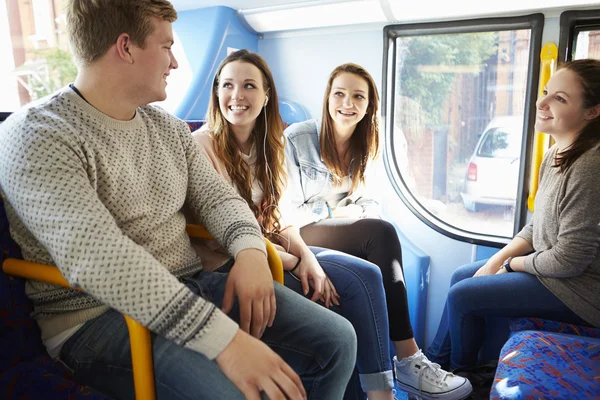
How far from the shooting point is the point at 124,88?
1347 mm

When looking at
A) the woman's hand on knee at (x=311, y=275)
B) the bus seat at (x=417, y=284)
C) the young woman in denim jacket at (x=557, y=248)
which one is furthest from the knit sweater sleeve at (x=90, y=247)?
the bus seat at (x=417, y=284)

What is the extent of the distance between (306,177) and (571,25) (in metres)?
1.44

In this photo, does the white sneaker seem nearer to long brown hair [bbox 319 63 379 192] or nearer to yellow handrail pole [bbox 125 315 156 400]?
long brown hair [bbox 319 63 379 192]

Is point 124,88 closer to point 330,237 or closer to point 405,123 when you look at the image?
point 330,237

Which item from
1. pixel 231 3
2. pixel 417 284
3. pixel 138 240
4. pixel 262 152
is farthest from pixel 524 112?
pixel 138 240

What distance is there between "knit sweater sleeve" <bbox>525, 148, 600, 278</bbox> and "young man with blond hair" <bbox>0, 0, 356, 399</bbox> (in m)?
0.97

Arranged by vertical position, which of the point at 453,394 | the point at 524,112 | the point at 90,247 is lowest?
the point at 453,394

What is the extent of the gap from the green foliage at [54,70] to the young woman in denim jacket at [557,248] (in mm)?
2171

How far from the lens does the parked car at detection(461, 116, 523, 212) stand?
2717 mm

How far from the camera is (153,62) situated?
137 cm

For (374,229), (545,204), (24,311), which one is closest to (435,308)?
(374,229)

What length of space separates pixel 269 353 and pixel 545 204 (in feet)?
4.75

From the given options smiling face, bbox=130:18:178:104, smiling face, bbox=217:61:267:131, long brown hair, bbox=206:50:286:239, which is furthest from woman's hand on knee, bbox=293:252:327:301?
smiling face, bbox=130:18:178:104

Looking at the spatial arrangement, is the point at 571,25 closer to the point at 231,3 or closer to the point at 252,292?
the point at 231,3
